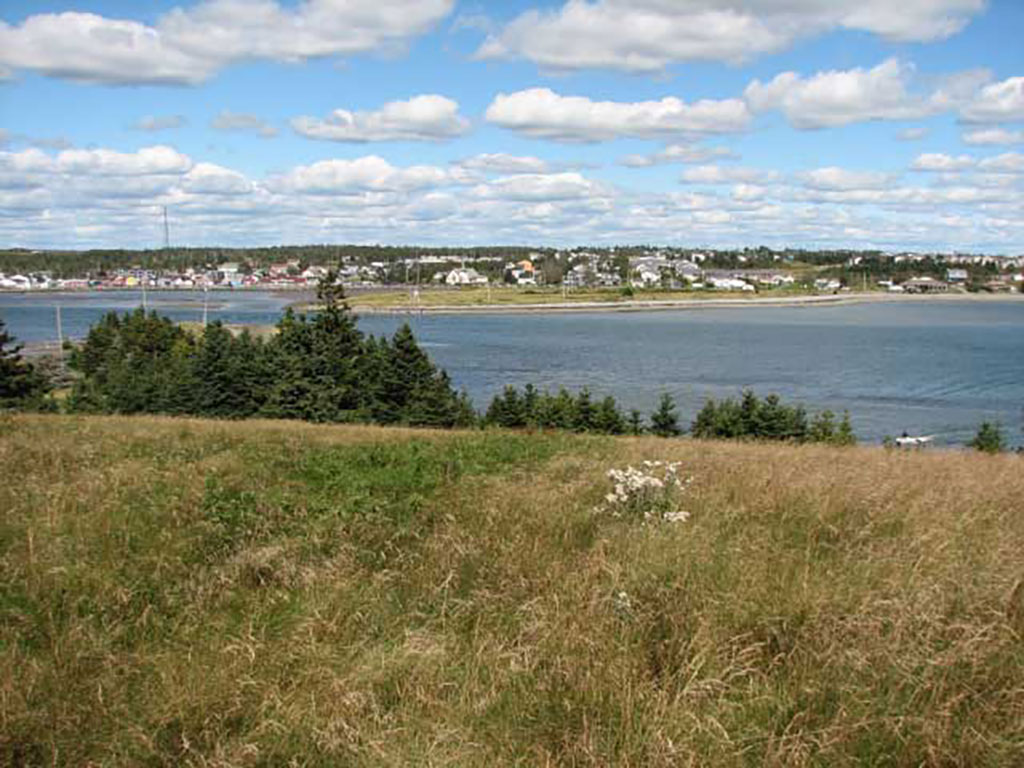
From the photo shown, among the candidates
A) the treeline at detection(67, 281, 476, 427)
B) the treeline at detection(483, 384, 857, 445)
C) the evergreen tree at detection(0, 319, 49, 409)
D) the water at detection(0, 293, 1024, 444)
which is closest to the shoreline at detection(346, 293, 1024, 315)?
the water at detection(0, 293, 1024, 444)

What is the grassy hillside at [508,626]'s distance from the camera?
11.6 feet

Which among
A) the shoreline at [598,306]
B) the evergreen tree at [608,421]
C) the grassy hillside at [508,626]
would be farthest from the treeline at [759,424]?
the shoreline at [598,306]

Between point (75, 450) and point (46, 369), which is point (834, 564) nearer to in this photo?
point (75, 450)

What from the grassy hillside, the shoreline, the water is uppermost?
the grassy hillside

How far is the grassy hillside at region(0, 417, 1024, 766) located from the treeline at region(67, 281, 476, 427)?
3252 cm

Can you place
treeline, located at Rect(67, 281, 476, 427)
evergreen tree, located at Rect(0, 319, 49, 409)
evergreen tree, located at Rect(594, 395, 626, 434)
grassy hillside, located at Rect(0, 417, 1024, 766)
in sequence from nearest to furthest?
grassy hillside, located at Rect(0, 417, 1024, 766) < evergreen tree, located at Rect(594, 395, 626, 434) < treeline, located at Rect(67, 281, 476, 427) < evergreen tree, located at Rect(0, 319, 49, 409)

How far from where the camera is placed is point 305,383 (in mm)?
40562

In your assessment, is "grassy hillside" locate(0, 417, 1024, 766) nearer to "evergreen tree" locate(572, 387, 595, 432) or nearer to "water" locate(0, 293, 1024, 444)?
"evergreen tree" locate(572, 387, 595, 432)

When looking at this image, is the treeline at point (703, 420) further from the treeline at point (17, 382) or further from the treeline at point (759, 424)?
the treeline at point (17, 382)

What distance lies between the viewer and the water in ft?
178

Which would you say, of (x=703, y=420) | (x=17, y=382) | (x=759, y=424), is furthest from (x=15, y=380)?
(x=759, y=424)

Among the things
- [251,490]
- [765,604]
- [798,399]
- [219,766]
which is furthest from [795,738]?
[798,399]

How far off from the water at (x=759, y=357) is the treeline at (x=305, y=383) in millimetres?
10901

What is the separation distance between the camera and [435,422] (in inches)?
1576
